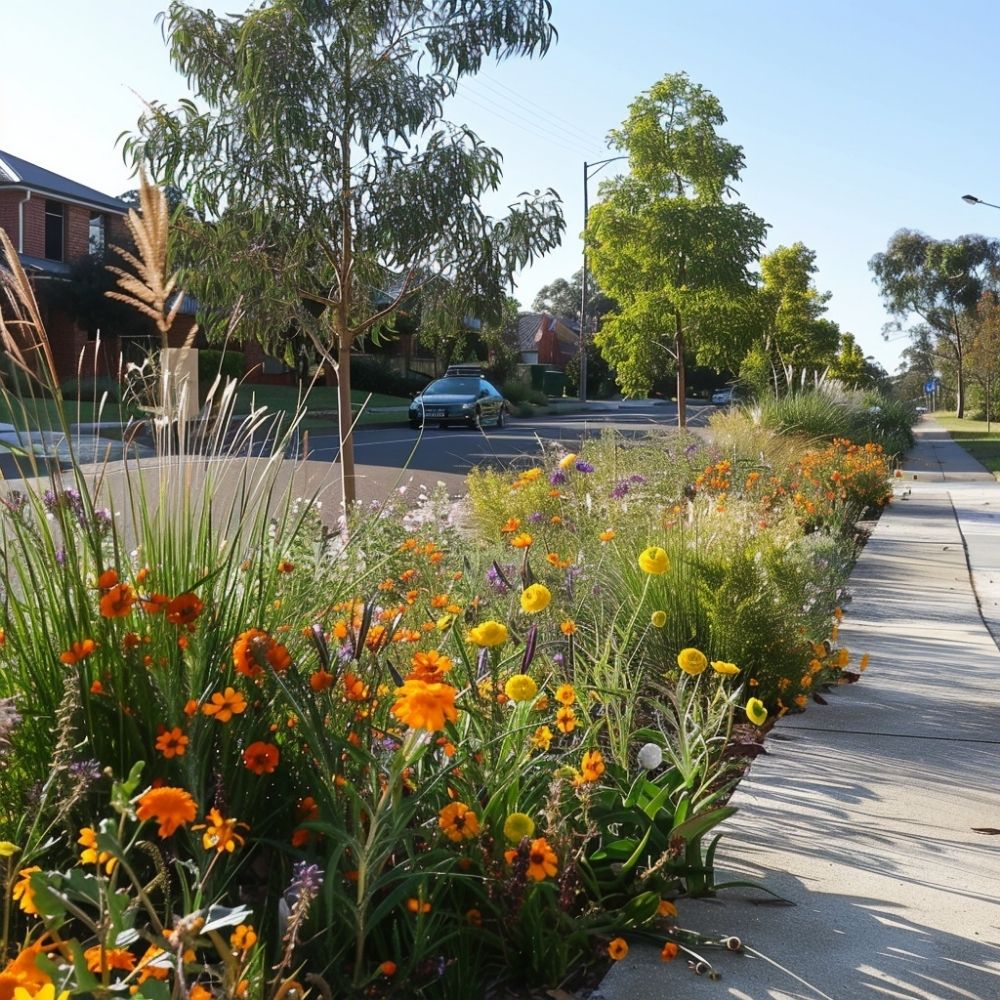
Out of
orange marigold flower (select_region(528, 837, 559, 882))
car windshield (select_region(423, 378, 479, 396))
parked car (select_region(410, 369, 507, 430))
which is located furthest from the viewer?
car windshield (select_region(423, 378, 479, 396))

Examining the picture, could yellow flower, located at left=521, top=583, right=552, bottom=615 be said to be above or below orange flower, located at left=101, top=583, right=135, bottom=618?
below

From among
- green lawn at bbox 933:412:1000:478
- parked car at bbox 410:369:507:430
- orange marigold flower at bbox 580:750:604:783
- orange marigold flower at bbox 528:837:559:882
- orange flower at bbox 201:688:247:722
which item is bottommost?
green lawn at bbox 933:412:1000:478

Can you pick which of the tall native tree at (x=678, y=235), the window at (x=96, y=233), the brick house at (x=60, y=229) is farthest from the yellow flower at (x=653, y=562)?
the window at (x=96, y=233)

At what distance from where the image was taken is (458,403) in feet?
98.9

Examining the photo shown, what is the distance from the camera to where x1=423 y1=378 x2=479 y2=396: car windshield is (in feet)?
101

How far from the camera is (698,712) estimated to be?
3.85 metres

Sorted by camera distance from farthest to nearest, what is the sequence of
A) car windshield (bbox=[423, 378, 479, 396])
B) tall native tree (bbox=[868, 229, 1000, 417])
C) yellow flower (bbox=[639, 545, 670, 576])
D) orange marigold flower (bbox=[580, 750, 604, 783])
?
tall native tree (bbox=[868, 229, 1000, 417]) < car windshield (bbox=[423, 378, 479, 396]) < yellow flower (bbox=[639, 545, 670, 576]) < orange marigold flower (bbox=[580, 750, 604, 783])

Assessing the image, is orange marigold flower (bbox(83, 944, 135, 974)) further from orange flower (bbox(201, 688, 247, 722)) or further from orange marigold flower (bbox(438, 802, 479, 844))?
orange marigold flower (bbox(438, 802, 479, 844))

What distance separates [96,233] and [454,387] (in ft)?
42.7

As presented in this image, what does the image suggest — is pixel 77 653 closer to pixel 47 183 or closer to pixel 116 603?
pixel 116 603

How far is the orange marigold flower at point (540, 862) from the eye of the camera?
2.60 meters

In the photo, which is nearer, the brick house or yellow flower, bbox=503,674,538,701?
yellow flower, bbox=503,674,538,701

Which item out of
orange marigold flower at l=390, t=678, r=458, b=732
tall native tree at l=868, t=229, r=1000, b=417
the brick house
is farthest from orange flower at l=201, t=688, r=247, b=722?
tall native tree at l=868, t=229, r=1000, b=417

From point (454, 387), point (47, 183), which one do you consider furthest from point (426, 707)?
point (47, 183)
